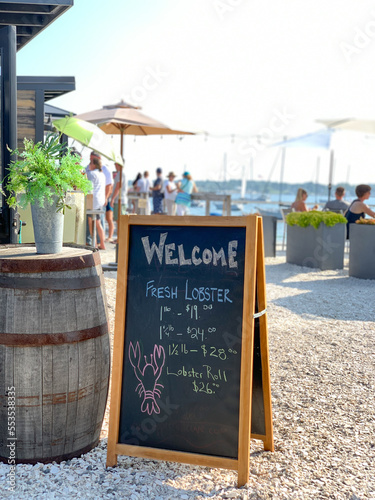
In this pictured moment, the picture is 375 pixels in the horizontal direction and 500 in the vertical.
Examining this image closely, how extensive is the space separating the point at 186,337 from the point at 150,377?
27 cm

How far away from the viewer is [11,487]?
232 centimetres

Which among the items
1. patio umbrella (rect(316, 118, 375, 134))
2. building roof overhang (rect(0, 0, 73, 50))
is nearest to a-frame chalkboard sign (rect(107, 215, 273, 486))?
building roof overhang (rect(0, 0, 73, 50))

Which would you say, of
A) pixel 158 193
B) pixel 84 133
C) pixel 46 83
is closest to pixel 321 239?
pixel 84 133

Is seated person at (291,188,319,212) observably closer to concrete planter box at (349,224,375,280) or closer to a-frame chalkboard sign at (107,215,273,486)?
concrete planter box at (349,224,375,280)

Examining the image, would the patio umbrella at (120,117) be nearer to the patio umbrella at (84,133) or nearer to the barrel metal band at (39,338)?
the patio umbrella at (84,133)

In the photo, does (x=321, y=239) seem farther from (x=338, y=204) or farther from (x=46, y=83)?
(x=46, y=83)

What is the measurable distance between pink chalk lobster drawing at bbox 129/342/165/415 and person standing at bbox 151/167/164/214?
1240 cm

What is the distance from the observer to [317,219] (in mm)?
9344

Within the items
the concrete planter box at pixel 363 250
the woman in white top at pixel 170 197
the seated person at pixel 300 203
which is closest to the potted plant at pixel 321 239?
the concrete planter box at pixel 363 250

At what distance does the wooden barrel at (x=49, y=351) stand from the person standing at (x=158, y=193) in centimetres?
1234

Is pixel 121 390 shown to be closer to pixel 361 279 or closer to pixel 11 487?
pixel 11 487

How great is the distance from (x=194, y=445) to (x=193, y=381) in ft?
0.96

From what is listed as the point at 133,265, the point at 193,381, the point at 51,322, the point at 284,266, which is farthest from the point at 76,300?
the point at 284,266

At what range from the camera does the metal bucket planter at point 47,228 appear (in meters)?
2.54
